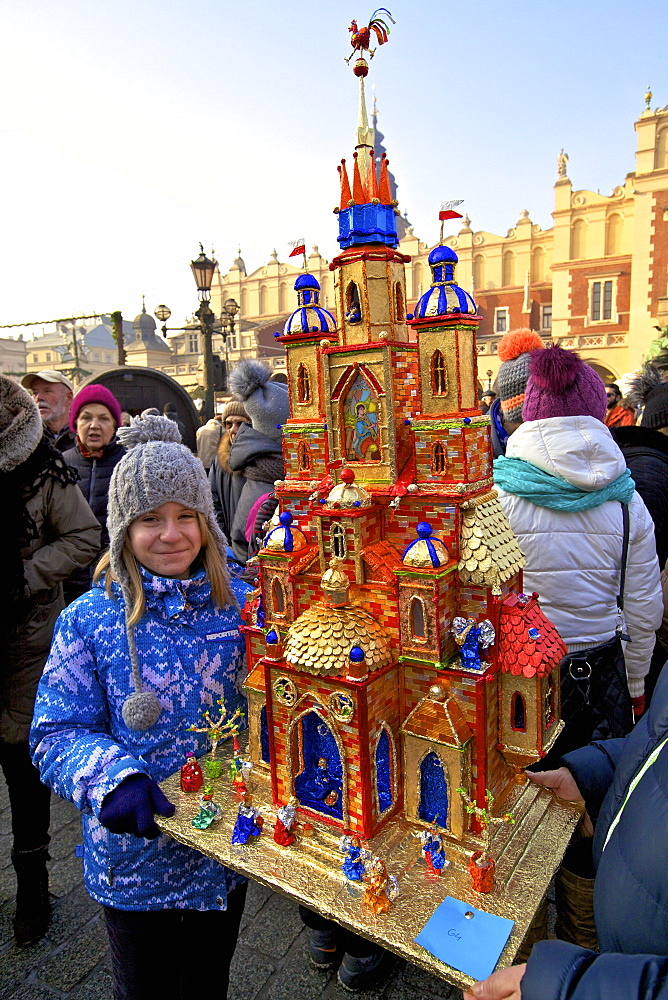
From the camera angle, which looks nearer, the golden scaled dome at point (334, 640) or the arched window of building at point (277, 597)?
the golden scaled dome at point (334, 640)

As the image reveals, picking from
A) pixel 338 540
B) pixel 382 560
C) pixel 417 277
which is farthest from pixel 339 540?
pixel 417 277

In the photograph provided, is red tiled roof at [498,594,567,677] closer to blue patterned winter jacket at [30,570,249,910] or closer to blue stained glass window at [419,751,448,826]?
blue stained glass window at [419,751,448,826]

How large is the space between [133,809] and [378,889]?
775mm

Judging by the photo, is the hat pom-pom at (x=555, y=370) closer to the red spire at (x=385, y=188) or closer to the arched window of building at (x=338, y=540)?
the red spire at (x=385, y=188)

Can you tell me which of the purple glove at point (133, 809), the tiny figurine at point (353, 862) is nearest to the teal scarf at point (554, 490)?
the tiny figurine at point (353, 862)

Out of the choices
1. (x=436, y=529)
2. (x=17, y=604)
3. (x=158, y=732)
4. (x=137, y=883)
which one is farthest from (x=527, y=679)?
(x=17, y=604)

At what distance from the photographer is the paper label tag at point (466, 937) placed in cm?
146

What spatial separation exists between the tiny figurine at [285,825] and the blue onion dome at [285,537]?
0.88 m

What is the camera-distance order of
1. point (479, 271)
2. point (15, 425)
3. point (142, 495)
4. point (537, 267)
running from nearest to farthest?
point (142, 495) → point (15, 425) → point (537, 267) → point (479, 271)

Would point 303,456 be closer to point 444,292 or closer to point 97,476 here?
point 444,292

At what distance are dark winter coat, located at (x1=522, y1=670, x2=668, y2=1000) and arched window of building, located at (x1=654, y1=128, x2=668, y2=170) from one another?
109 ft

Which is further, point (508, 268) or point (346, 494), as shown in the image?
point (508, 268)

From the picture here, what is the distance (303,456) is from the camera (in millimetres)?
2258

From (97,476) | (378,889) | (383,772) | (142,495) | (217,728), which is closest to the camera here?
(378,889)
